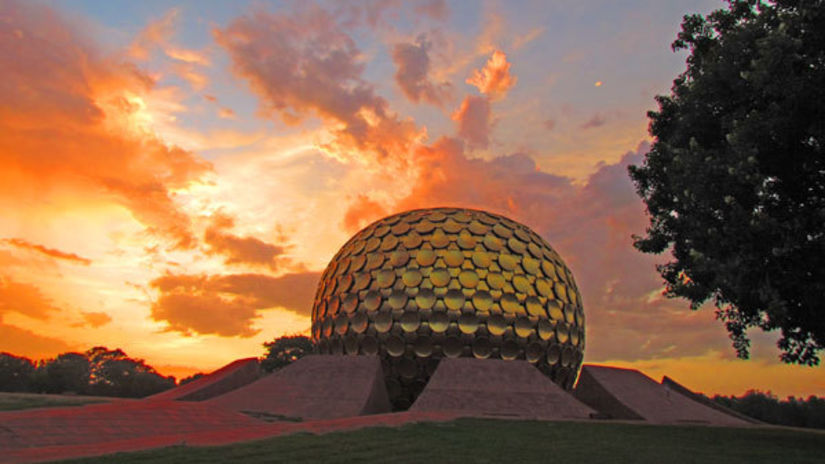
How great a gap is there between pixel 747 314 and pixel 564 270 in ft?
39.5

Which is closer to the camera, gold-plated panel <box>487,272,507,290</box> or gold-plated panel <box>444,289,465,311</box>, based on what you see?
gold-plated panel <box>444,289,465,311</box>

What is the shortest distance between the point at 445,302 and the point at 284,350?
93.6 feet

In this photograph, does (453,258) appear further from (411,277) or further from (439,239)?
(411,277)

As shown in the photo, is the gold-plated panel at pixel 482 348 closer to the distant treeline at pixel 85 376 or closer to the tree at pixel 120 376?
the distant treeline at pixel 85 376

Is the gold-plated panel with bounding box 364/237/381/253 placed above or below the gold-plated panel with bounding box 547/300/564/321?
above

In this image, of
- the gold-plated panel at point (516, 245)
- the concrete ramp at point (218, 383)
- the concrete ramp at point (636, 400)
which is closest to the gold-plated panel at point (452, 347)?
the gold-plated panel at point (516, 245)

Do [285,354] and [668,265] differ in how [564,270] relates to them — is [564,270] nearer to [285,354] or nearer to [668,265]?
[668,265]

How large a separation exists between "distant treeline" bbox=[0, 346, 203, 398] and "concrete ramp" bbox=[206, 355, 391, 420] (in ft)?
62.3

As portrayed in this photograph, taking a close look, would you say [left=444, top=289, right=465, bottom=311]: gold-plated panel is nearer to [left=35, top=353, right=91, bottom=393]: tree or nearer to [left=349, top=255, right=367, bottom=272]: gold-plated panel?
[left=349, top=255, right=367, bottom=272]: gold-plated panel

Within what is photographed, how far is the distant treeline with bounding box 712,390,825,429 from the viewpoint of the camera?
122 feet

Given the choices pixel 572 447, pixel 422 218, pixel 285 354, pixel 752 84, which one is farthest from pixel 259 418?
pixel 285 354

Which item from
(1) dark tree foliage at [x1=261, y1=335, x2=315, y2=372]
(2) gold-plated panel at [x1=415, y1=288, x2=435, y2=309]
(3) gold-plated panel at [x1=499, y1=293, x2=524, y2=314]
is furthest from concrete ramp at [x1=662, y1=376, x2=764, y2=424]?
(1) dark tree foliage at [x1=261, y1=335, x2=315, y2=372]

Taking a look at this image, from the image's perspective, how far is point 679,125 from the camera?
14852 millimetres

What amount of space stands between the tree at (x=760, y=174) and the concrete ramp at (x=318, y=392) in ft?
32.2
